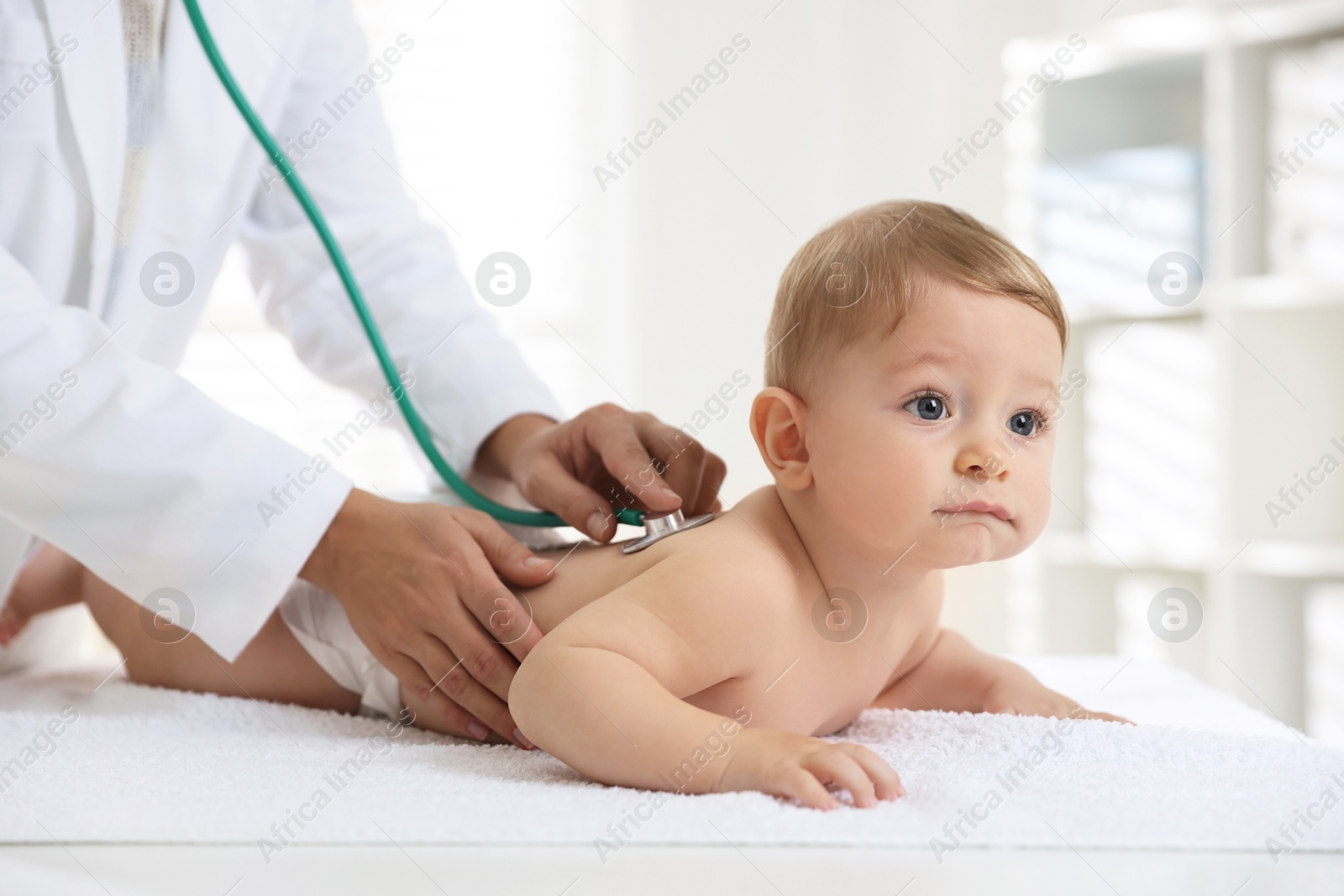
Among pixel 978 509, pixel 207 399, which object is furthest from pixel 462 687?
pixel 978 509

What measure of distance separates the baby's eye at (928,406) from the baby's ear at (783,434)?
0.09m

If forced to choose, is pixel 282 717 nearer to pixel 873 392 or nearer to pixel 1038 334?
pixel 873 392

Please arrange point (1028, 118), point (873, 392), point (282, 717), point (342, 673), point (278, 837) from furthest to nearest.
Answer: point (1028, 118) < point (342, 673) < point (282, 717) < point (873, 392) < point (278, 837)

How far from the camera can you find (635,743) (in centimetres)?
62

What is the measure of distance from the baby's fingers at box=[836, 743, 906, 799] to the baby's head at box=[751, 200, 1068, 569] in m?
0.18

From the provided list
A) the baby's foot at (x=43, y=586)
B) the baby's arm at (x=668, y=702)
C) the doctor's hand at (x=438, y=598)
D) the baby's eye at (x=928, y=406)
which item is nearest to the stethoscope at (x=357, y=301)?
the doctor's hand at (x=438, y=598)

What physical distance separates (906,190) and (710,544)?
1.84 meters

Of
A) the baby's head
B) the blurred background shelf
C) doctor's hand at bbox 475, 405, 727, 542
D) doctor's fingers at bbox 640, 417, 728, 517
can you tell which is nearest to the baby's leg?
doctor's hand at bbox 475, 405, 727, 542

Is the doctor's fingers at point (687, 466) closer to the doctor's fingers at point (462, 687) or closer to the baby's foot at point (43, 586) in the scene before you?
→ the doctor's fingers at point (462, 687)

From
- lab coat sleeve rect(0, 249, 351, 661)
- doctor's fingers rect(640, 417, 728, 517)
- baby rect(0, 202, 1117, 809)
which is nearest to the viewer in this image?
baby rect(0, 202, 1117, 809)

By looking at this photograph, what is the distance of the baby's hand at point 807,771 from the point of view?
1.84 feet

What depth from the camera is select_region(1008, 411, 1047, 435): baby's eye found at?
2.43 ft

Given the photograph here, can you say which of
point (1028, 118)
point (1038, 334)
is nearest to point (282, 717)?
point (1038, 334)

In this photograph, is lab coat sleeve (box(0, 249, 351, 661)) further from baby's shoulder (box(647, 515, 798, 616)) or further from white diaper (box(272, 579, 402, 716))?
baby's shoulder (box(647, 515, 798, 616))
